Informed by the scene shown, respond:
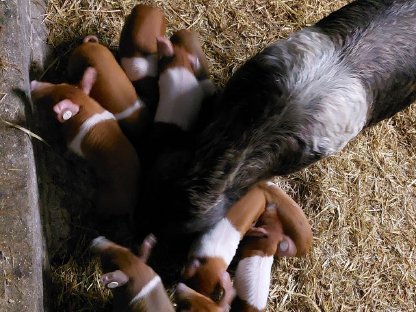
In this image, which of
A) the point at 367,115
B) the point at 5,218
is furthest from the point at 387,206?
the point at 5,218

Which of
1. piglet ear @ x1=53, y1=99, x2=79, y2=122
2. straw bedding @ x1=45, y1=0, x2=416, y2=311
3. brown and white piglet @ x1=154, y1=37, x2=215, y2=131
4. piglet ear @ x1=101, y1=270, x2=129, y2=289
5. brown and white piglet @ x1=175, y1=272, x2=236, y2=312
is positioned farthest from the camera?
straw bedding @ x1=45, y1=0, x2=416, y2=311

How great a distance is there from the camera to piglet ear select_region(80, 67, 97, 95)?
231 cm

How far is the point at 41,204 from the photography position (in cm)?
226

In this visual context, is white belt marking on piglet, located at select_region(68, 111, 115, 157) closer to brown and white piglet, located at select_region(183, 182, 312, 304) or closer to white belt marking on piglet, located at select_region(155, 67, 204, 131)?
white belt marking on piglet, located at select_region(155, 67, 204, 131)

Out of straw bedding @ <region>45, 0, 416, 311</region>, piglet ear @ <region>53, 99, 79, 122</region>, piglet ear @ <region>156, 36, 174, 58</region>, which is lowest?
straw bedding @ <region>45, 0, 416, 311</region>

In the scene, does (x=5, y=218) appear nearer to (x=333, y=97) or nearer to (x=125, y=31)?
(x=125, y=31)

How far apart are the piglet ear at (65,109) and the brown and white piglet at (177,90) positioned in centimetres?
32

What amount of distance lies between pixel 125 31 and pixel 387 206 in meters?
1.33

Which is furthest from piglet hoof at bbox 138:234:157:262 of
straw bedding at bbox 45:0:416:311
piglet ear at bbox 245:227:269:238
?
piglet ear at bbox 245:227:269:238

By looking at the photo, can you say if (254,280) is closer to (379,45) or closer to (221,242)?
(221,242)

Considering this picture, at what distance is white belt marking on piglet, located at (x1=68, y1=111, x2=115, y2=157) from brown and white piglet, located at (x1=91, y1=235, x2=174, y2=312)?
40 cm

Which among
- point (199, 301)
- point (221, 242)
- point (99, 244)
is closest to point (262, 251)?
point (221, 242)

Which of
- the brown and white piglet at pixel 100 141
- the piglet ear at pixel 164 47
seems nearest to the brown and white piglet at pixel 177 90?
Result: the piglet ear at pixel 164 47

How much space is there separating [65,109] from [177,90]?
424 millimetres
